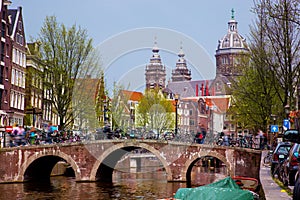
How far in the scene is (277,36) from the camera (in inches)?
1028

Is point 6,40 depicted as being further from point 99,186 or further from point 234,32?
point 234,32

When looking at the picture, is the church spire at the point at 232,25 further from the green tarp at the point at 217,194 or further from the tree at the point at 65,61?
the green tarp at the point at 217,194

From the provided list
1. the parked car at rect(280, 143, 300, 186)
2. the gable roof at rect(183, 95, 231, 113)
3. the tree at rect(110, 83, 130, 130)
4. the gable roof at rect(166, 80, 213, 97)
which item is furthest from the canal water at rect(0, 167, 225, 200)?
the gable roof at rect(166, 80, 213, 97)

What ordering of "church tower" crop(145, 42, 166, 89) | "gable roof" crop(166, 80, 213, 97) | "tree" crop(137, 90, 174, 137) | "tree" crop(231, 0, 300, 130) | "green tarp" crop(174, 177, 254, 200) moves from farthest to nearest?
"church tower" crop(145, 42, 166, 89) < "gable roof" crop(166, 80, 213, 97) < "tree" crop(137, 90, 174, 137) < "tree" crop(231, 0, 300, 130) < "green tarp" crop(174, 177, 254, 200)

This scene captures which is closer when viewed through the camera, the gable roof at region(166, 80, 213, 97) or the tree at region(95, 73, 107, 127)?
the tree at region(95, 73, 107, 127)

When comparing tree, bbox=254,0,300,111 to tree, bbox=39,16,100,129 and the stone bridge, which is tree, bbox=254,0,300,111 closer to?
the stone bridge

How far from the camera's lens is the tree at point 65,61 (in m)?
39.3

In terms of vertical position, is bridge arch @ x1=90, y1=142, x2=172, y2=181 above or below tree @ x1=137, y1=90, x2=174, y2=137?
below

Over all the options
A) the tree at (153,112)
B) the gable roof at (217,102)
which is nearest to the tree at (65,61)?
the tree at (153,112)

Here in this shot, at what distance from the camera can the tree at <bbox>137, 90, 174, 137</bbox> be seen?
65250 millimetres

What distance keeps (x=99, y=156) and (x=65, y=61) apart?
8108mm

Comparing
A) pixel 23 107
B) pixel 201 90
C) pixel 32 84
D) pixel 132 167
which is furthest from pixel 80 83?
pixel 201 90

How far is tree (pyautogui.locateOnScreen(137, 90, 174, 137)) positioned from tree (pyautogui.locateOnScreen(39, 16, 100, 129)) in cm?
2442

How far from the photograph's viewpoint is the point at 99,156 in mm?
35625
